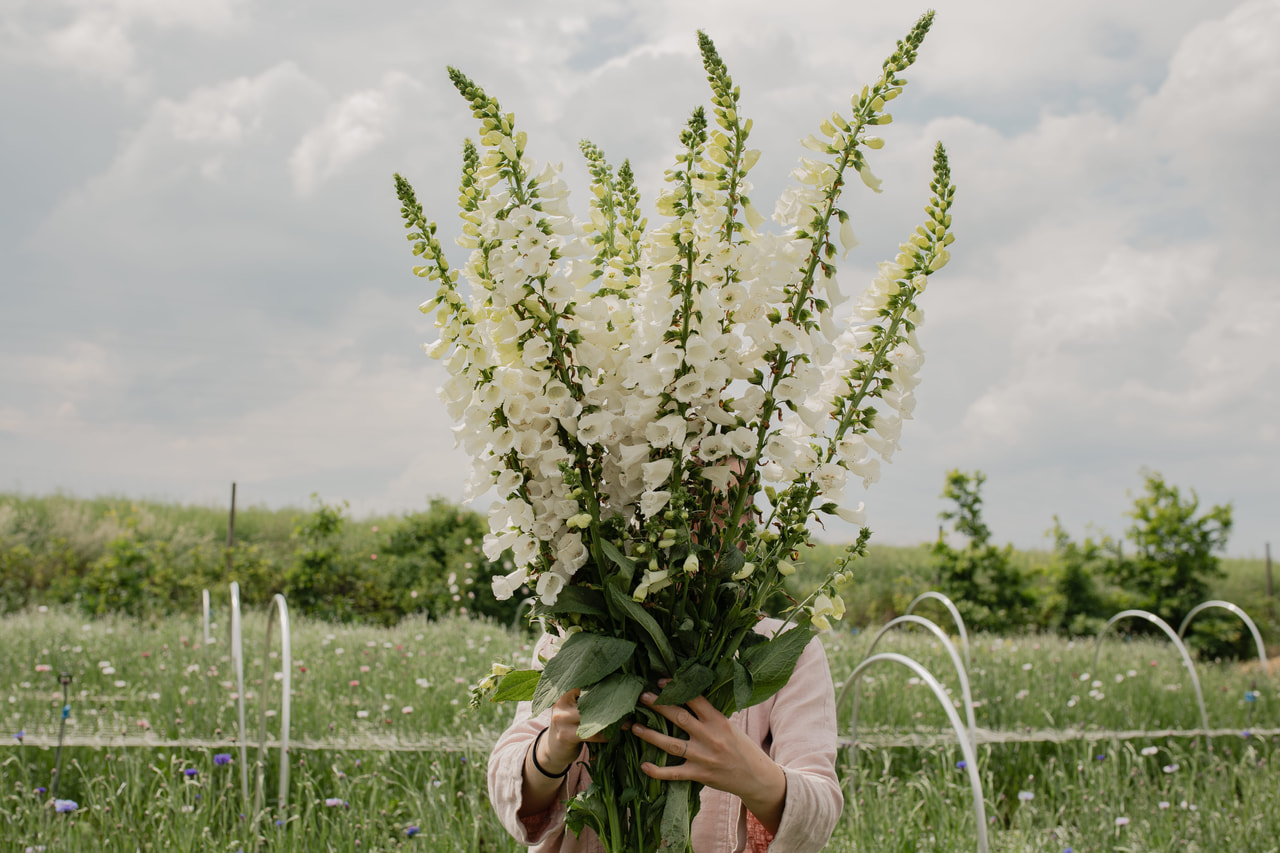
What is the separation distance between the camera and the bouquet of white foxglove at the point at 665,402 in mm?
958

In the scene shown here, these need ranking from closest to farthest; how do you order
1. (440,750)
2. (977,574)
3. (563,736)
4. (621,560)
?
(621,560) < (563,736) < (440,750) < (977,574)

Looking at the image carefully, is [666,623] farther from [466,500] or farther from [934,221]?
[934,221]

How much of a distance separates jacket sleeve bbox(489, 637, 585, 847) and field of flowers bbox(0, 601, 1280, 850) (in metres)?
1.33

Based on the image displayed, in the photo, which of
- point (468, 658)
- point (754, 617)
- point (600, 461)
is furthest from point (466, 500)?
point (468, 658)

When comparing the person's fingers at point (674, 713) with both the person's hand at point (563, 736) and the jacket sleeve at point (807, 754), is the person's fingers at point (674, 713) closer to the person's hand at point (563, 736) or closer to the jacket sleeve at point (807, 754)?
the person's hand at point (563, 736)

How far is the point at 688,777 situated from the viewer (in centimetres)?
101

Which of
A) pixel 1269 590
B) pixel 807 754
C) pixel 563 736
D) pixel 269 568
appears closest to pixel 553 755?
pixel 563 736

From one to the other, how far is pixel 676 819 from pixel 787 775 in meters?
0.25

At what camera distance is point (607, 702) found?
0.97 meters

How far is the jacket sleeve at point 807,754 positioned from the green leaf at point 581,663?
37 centimetres

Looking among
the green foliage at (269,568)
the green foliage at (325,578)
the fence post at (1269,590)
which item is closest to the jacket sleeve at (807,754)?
the green foliage at (269,568)

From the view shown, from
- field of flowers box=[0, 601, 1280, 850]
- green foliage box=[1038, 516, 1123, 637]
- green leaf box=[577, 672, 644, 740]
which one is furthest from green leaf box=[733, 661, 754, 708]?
green foliage box=[1038, 516, 1123, 637]

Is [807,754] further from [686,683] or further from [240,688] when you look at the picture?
[240,688]

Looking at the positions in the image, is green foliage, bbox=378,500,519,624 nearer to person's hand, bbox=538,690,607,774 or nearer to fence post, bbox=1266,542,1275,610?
person's hand, bbox=538,690,607,774
